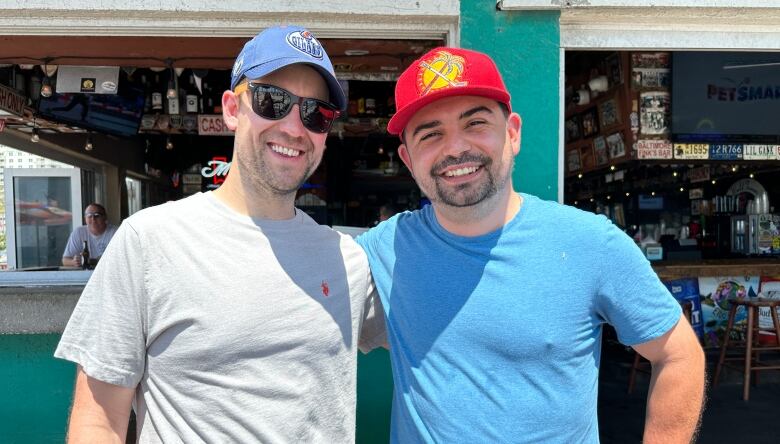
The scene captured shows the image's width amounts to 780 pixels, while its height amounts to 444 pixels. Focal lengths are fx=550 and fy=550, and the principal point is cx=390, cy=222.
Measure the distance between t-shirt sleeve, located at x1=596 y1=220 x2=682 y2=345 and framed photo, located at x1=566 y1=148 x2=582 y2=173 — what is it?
617cm

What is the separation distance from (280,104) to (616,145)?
18.8 feet

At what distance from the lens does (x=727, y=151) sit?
6176 mm

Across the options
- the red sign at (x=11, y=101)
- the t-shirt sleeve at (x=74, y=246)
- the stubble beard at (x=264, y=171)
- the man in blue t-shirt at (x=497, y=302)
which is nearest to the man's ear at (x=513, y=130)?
the man in blue t-shirt at (x=497, y=302)

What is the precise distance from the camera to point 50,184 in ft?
29.6

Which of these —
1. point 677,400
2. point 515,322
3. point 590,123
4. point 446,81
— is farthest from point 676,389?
point 590,123

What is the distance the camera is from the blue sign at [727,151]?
6.09 meters

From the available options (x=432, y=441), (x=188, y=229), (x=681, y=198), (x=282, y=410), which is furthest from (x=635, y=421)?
(x=681, y=198)

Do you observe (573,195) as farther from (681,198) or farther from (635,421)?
(635,421)

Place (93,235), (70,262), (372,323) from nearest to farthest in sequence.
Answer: (372,323) < (70,262) < (93,235)

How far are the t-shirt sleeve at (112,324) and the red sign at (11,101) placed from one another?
16.9 ft

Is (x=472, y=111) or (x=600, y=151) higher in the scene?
(x=600, y=151)

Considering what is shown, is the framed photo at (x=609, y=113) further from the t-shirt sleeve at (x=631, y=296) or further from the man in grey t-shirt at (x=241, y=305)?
the man in grey t-shirt at (x=241, y=305)

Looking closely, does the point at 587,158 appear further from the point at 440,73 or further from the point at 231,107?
the point at 231,107

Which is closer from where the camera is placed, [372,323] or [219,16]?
[372,323]
